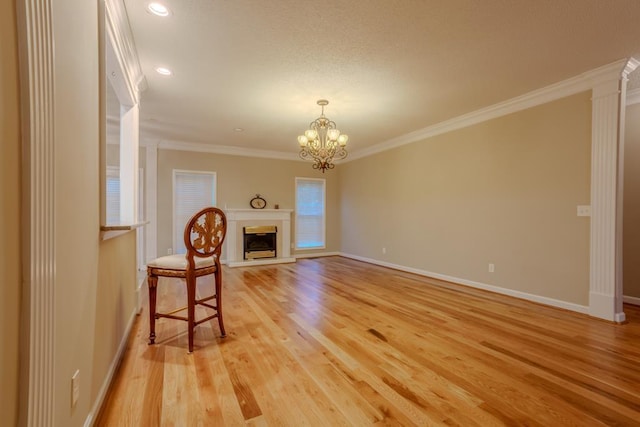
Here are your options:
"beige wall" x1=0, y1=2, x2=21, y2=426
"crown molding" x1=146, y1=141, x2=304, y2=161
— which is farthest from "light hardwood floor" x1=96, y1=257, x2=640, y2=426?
"crown molding" x1=146, y1=141, x2=304, y2=161

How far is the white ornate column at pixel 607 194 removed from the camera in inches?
113

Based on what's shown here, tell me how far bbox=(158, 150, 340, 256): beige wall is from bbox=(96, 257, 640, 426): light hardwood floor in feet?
10.0

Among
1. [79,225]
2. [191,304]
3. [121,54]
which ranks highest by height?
[121,54]

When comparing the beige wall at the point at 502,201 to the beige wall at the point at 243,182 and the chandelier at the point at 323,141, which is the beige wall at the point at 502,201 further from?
the chandelier at the point at 323,141

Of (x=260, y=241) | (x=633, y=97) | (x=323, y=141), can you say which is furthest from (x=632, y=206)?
(x=260, y=241)

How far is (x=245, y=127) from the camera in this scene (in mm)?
4906

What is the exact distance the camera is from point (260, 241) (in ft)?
20.7

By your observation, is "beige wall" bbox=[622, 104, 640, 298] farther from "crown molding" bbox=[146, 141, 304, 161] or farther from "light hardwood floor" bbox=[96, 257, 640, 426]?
"crown molding" bbox=[146, 141, 304, 161]

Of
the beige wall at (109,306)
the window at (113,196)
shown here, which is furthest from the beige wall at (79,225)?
the window at (113,196)

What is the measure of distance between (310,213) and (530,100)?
486 centimetres

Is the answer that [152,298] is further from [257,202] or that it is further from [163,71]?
[257,202]

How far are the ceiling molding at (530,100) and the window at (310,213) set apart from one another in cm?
262

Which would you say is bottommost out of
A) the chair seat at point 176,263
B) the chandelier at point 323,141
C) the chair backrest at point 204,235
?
the chair seat at point 176,263

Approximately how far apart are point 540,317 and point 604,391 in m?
1.36
